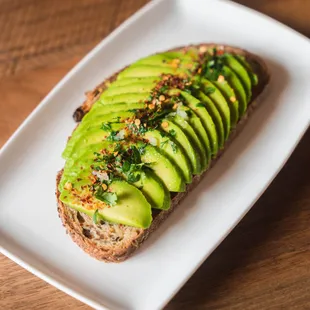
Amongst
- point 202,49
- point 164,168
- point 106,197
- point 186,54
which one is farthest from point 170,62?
point 106,197

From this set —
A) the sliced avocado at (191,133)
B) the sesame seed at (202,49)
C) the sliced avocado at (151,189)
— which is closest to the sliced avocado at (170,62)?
the sesame seed at (202,49)

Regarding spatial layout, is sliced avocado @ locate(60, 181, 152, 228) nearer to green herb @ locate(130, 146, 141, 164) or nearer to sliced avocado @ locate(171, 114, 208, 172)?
green herb @ locate(130, 146, 141, 164)

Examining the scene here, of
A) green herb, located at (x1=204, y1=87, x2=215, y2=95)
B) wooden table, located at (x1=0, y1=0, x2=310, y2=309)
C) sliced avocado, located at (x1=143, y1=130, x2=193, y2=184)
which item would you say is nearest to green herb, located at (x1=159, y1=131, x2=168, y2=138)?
sliced avocado, located at (x1=143, y1=130, x2=193, y2=184)

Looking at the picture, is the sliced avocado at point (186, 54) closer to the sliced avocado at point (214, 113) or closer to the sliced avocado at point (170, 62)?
the sliced avocado at point (170, 62)

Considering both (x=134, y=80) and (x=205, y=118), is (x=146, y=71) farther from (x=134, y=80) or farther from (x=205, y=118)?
(x=205, y=118)

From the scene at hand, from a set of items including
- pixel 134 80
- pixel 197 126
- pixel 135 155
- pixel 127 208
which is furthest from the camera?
pixel 134 80

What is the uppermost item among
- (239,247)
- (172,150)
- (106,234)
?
(172,150)

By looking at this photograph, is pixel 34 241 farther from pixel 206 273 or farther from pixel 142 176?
pixel 206 273
